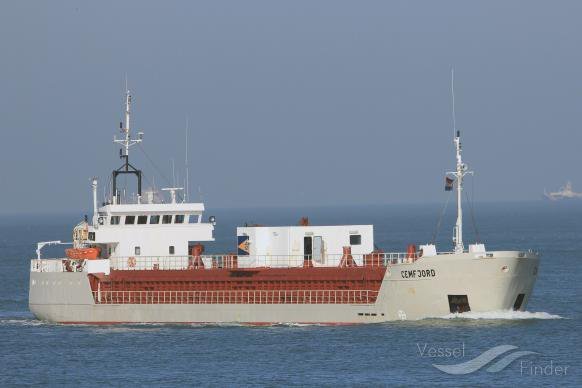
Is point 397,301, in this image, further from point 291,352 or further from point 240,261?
point 240,261

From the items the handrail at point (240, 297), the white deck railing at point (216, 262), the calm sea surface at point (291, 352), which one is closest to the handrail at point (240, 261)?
the white deck railing at point (216, 262)

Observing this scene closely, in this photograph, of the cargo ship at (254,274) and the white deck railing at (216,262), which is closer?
the cargo ship at (254,274)

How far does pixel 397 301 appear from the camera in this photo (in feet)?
168

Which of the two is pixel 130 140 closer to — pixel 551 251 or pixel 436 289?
pixel 436 289

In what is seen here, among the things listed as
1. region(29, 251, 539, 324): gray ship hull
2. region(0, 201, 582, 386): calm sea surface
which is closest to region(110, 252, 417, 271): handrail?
region(29, 251, 539, 324): gray ship hull

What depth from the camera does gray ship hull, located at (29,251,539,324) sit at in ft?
163

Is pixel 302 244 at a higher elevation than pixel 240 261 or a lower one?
higher

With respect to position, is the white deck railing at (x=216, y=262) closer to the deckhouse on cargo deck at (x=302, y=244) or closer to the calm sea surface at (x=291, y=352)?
the deckhouse on cargo deck at (x=302, y=244)

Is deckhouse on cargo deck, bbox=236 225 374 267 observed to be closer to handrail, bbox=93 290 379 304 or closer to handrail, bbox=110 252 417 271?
handrail, bbox=110 252 417 271

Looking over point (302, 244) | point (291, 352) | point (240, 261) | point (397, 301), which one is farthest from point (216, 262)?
point (291, 352)

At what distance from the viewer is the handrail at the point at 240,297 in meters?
52.0

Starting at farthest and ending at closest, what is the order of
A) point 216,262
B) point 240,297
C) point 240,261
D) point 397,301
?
point 216,262, point 240,261, point 240,297, point 397,301

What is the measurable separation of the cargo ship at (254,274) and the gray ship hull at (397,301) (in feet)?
0.13

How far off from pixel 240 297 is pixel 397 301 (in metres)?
6.71
